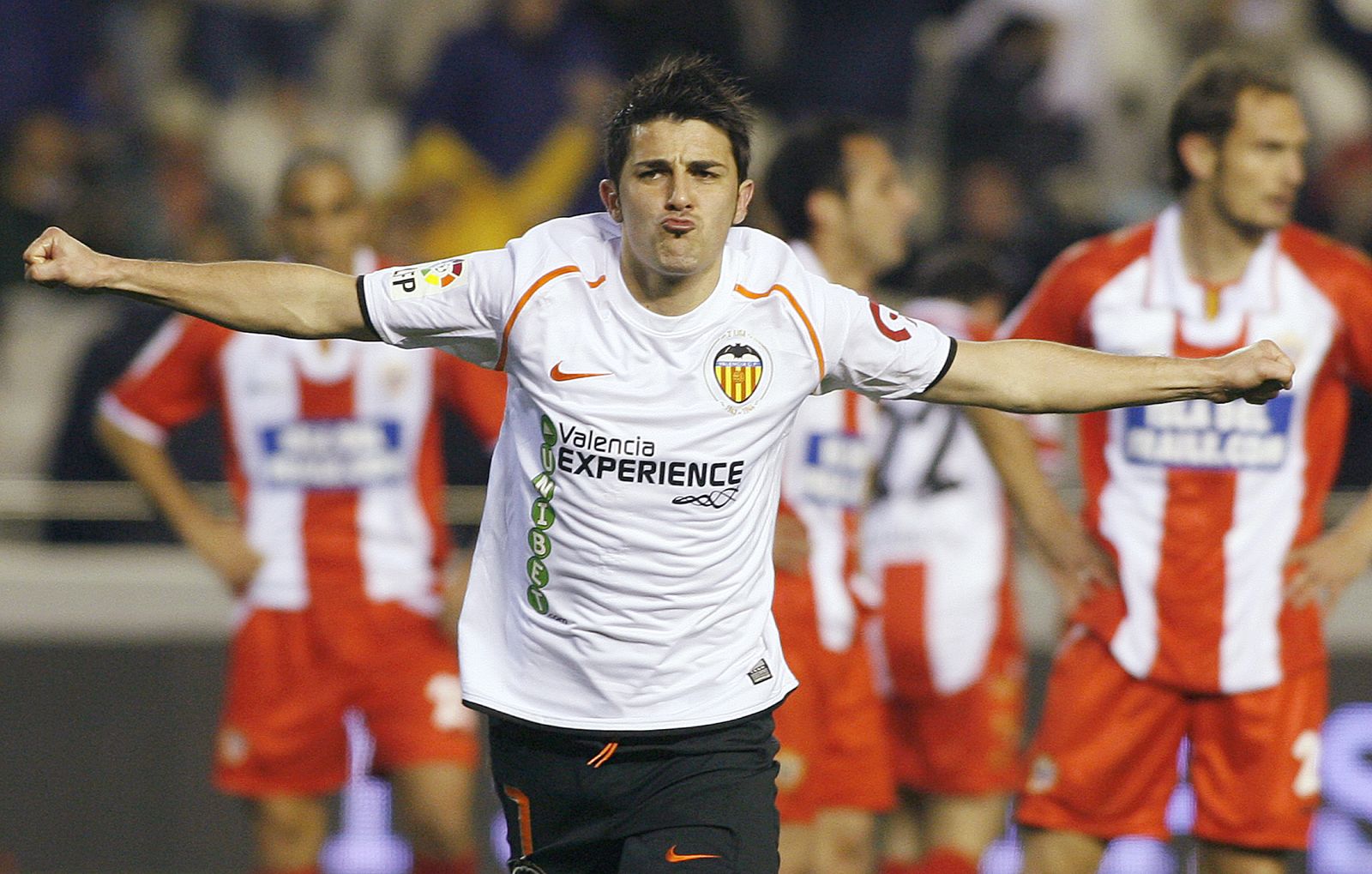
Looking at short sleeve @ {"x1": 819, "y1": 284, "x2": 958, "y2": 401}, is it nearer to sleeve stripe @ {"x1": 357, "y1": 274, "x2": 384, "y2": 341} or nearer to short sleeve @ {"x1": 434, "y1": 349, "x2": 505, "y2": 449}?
sleeve stripe @ {"x1": 357, "y1": 274, "x2": 384, "y2": 341}

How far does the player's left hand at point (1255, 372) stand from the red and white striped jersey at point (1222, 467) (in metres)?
1.36

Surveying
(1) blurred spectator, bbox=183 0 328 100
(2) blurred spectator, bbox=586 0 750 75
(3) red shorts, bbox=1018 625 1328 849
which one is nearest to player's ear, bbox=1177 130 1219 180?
(3) red shorts, bbox=1018 625 1328 849

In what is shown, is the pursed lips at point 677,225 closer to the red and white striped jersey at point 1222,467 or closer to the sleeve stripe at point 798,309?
the sleeve stripe at point 798,309

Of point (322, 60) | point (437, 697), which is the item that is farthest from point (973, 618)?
point (322, 60)

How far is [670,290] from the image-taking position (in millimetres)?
4145

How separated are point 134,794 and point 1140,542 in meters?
3.97

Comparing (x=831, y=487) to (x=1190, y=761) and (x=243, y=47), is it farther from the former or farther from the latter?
(x=243, y=47)

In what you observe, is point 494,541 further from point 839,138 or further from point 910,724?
point 910,724

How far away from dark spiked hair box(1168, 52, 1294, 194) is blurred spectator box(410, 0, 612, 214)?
517 centimetres

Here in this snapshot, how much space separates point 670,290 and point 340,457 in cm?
255

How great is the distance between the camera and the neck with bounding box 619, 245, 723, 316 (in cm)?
414

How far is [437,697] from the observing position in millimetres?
6332

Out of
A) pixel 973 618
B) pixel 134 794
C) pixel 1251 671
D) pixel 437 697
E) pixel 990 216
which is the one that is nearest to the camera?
pixel 1251 671

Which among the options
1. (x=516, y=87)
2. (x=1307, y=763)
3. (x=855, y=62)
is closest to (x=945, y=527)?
(x=1307, y=763)
